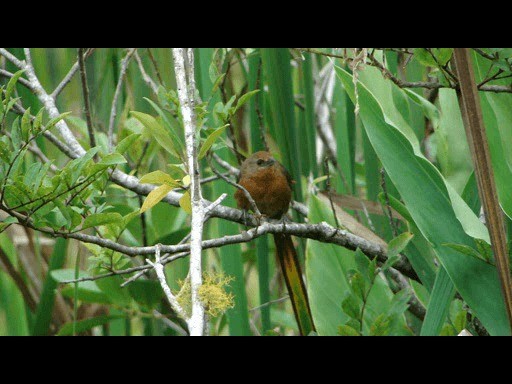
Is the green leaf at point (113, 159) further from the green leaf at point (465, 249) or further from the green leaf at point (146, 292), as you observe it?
the green leaf at point (146, 292)

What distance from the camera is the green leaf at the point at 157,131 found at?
54.6 inches

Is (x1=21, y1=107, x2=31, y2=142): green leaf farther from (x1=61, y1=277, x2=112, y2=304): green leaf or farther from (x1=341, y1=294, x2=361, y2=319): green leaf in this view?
(x1=61, y1=277, x2=112, y2=304): green leaf

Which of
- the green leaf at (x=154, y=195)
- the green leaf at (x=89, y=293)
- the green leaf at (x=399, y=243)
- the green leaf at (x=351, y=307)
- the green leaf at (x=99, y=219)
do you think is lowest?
the green leaf at (x=351, y=307)

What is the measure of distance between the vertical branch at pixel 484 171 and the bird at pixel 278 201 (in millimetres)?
1114

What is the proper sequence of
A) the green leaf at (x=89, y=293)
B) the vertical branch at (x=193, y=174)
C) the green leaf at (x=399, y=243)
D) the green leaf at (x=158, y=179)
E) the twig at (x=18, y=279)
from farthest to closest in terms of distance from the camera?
the twig at (x=18, y=279) < the green leaf at (x=89, y=293) < the green leaf at (x=399, y=243) < the green leaf at (x=158, y=179) < the vertical branch at (x=193, y=174)

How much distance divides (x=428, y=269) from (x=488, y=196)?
737mm

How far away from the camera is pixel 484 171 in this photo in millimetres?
977

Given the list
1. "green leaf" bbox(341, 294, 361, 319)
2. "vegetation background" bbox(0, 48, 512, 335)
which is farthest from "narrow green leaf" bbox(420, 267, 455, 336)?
"green leaf" bbox(341, 294, 361, 319)

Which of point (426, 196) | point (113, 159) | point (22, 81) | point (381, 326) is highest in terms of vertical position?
point (22, 81)

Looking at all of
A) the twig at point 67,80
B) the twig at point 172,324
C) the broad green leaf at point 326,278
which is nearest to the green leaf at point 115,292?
the twig at point 172,324

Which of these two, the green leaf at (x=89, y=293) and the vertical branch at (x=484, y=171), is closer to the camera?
the vertical branch at (x=484, y=171)

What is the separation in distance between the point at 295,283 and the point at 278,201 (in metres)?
0.54

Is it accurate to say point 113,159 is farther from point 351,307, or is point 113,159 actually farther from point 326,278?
point 326,278

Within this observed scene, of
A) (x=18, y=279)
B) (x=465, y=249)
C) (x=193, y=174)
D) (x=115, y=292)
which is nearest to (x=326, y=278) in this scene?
(x=465, y=249)
